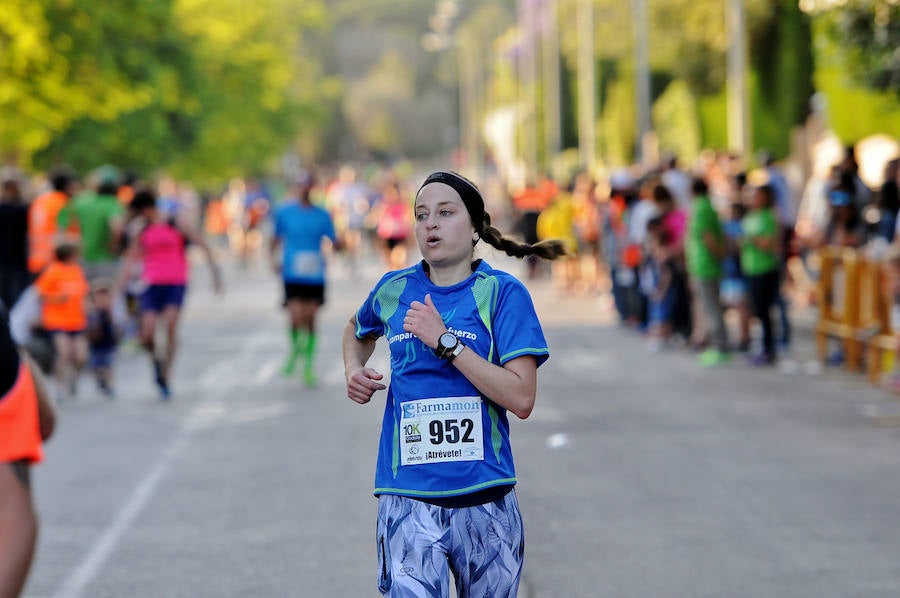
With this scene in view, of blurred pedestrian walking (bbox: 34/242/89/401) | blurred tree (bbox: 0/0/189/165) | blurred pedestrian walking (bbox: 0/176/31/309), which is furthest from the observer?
blurred tree (bbox: 0/0/189/165)

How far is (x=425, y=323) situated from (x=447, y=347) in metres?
0.08

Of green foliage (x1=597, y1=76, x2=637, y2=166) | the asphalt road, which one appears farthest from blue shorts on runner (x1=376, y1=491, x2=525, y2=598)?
green foliage (x1=597, y1=76, x2=637, y2=166)

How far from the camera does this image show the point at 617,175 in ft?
81.3

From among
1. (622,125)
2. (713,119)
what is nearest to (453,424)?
(713,119)

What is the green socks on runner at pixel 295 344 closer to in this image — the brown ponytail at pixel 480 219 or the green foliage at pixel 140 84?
the brown ponytail at pixel 480 219

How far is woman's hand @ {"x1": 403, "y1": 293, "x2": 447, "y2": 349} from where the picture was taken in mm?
4574

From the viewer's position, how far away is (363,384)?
185 inches

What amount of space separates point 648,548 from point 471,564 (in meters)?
3.80

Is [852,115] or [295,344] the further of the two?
[852,115]

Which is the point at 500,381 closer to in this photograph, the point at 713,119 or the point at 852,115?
the point at 852,115

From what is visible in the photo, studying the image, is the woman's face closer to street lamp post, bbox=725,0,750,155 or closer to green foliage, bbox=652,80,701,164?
street lamp post, bbox=725,0,750,155

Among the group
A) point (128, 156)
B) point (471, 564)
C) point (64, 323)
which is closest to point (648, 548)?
point (471, 564)

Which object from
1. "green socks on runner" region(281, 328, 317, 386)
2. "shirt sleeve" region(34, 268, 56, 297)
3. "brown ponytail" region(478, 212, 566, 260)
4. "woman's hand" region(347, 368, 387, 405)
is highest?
"brown ponytail" region(478, 212, 566, 260)

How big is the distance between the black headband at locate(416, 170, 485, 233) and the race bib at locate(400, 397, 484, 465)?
19.7 inches
